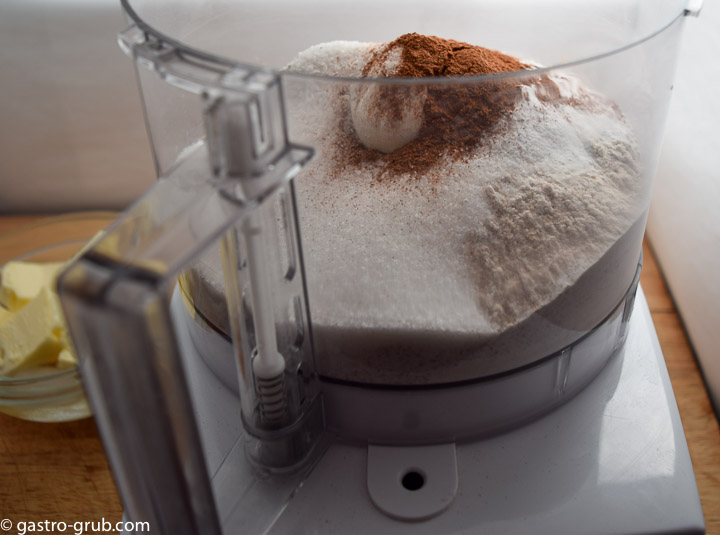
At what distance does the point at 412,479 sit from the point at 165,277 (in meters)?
0.19

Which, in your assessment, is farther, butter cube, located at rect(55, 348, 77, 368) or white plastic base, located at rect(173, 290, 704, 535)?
butter cube, located at rect(55, 348, 77, 368)

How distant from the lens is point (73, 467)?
416 millimetres

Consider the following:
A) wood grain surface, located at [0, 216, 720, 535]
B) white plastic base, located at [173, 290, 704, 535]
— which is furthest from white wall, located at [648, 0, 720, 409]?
white plastic base, located at [173, 290, 704, 535]

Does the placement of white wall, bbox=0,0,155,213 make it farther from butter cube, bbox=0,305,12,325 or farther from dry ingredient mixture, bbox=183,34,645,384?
dry ingredient mixture, bbox=183,34,645,384

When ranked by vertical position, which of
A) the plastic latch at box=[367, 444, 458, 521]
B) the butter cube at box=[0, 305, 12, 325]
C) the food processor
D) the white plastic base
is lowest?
the butter cube at box=[0, 305, 12, 325]

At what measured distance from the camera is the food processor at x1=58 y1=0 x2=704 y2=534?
0.25 meters

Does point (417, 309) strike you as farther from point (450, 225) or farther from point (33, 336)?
point (33, 336)

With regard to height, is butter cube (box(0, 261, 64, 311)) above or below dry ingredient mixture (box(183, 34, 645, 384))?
below

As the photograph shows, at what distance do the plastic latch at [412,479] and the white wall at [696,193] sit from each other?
0.24 meters

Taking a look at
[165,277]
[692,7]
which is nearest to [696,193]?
[692,7]

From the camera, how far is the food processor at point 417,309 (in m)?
0.25

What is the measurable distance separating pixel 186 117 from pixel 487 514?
0.75ft

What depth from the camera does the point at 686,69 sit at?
544 mm

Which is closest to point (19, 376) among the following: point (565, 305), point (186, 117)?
point (186, 117)
